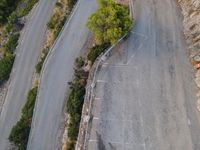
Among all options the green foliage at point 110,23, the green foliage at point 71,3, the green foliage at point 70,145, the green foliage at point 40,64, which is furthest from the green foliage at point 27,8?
the green foliage at point 70,145

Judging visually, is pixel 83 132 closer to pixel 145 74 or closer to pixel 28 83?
pixel 145 74

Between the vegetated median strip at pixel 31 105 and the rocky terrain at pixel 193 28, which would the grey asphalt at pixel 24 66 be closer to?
the vegetated median strip at pixel 31 105

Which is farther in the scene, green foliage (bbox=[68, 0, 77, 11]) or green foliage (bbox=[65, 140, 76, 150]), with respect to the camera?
green foliage (bbox=[68, 0, 77, 11])

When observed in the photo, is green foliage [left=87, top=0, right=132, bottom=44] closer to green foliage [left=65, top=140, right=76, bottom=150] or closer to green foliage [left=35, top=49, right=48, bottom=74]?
green foliage [left=35, top=49, right=48, bottom=74]

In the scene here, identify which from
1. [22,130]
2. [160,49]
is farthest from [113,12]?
[22,130]

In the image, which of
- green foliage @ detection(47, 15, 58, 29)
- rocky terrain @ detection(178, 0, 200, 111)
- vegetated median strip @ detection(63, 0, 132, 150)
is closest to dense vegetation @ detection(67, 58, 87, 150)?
vegetated median strip @ detection(63, 0, 132, 150)

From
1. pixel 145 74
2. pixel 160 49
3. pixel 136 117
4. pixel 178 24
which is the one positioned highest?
pixel 178 24

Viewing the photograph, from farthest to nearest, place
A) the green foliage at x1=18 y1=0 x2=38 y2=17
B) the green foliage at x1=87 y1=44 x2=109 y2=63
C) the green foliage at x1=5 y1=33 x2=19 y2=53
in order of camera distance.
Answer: the green foliage at x1=18 y1=0 x2=38 y2=17 → the green foliage at x1=5 y1=33 x2=19 y2=53 → the green foliage at x1=87 y1=44 x2=109 y2=63
